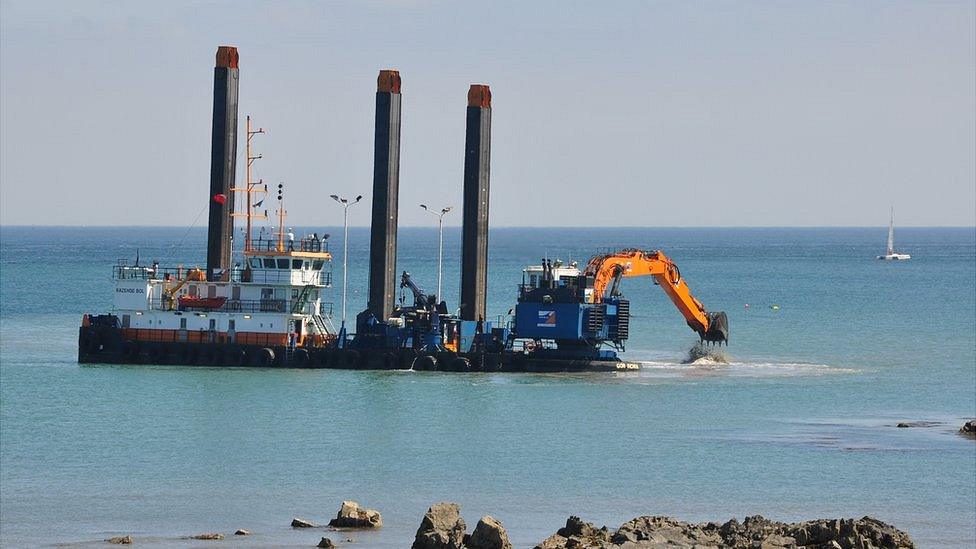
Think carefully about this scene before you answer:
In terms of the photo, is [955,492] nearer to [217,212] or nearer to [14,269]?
[217,212]

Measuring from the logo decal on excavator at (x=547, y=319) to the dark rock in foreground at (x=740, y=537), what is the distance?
41907mm

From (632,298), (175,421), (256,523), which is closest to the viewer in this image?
(256,523)

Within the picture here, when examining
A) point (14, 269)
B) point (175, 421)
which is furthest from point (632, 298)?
point (175, 421)

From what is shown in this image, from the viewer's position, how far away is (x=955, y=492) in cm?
4519

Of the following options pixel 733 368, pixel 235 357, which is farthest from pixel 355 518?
pixel 733 368

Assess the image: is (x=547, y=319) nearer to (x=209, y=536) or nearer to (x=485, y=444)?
(x=485, y=444)

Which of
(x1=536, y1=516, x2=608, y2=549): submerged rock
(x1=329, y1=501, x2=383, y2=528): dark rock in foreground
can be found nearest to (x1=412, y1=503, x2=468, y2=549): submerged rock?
(x1=536, y1=516, x2=608, y2=549): submerged rock

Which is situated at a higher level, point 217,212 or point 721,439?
point 217,212

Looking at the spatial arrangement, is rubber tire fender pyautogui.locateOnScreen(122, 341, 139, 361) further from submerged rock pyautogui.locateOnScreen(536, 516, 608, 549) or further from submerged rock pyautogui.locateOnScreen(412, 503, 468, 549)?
submerged rock pyautogui.locateOnScreen(536, 516, 608, 549)

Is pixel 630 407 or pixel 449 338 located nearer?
pixel 630 407

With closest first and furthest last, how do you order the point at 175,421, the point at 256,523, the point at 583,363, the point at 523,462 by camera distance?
the point at 256,523
the point at 523,462
the point at 175,421
the point at 583,363

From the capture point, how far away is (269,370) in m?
74.0

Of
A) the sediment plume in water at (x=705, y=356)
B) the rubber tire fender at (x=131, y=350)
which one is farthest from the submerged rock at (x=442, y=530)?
the sediment plume in water at (x=705, y=356)

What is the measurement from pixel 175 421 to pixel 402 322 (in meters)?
18.1
